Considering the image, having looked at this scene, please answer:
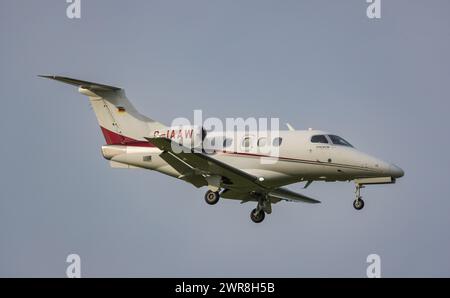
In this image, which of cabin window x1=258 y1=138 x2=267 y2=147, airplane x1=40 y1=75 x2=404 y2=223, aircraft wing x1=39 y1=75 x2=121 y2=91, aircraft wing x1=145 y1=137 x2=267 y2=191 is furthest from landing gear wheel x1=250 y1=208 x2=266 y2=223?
aircraft wing x1=39 y1=75 x2=121 y2=91

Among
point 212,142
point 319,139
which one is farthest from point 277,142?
point 212,142

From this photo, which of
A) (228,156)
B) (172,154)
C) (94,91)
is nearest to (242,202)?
(228,156)

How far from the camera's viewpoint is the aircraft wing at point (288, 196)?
3102 centimetres

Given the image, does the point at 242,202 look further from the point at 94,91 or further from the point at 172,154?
the point at 94,91

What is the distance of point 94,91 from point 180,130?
4.00m

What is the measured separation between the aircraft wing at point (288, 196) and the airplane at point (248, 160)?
32.6 inches

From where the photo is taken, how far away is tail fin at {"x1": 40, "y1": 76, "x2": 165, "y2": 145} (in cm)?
3016

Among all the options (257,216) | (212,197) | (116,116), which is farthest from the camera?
(116,116)

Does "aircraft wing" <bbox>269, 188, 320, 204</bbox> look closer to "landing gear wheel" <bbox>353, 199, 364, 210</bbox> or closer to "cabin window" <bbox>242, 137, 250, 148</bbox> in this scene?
"cabin window" <bbox>242, 137, 250, 148</bbox>

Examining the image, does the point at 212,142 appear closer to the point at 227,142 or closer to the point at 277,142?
the point at 227,142

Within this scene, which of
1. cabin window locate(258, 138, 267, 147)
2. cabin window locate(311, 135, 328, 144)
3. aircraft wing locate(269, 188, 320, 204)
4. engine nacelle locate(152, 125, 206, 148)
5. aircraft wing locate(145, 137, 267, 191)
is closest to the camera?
aircraft wing locate(145, 137, 267, 191)

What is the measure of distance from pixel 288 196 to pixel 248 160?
3.74m

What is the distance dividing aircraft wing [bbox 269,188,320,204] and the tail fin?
5.02 metres

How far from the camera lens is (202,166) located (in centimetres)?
2745
